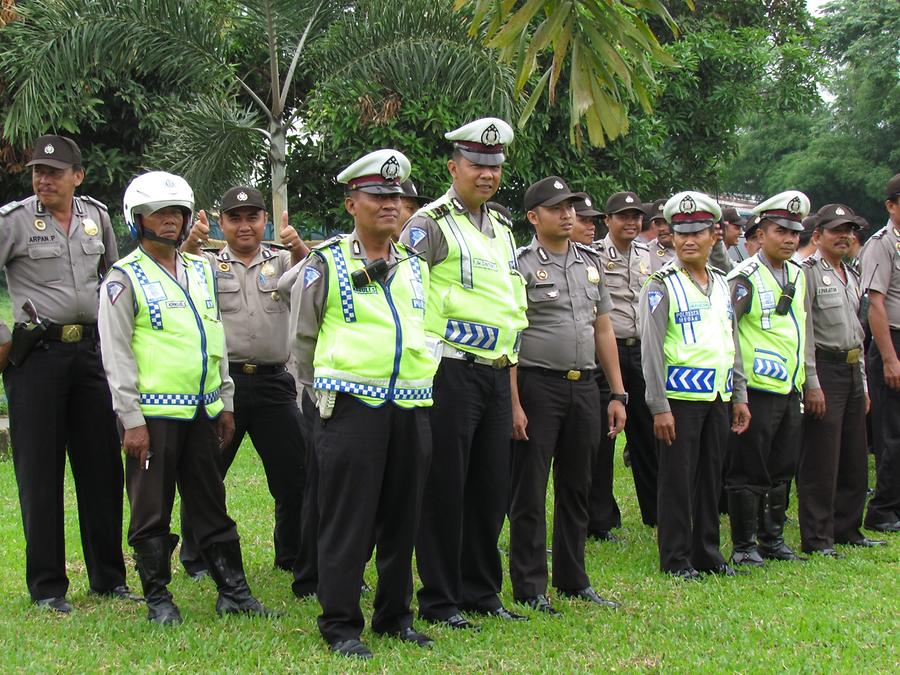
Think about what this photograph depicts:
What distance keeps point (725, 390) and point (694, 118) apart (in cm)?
1025

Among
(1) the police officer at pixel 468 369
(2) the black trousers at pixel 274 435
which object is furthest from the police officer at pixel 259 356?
(1) the police officer at pixel 468 369

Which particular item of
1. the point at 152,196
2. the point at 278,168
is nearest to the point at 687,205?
the point at 152,196

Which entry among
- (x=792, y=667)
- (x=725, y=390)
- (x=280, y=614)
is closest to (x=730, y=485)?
(x=725, y=390)

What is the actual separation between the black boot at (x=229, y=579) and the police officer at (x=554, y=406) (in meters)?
1.46

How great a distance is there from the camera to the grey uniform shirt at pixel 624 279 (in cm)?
873

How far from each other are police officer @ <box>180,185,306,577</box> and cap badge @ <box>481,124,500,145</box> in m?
1.36

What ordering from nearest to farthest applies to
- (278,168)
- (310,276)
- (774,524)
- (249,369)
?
(310,276) → (249,369) → (774,524) → (278,168)

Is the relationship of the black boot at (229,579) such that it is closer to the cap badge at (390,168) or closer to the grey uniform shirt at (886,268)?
the cap badge at (390,168)

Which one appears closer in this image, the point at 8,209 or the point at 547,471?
the point at 8,209

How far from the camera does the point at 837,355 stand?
7922mm

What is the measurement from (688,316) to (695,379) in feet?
1.28

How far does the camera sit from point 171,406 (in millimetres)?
5617

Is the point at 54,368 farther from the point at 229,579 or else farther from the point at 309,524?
the point at 309,524

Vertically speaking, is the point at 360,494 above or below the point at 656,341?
below
